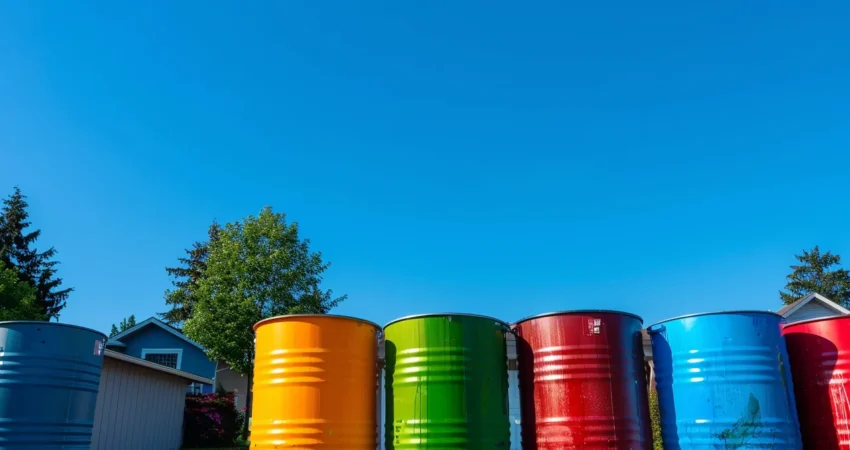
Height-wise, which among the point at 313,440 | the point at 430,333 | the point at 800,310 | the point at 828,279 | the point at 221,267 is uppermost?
the point at 828,279

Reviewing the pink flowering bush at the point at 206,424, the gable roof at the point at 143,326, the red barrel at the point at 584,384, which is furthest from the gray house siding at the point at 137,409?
the red barrel at the point at 584,384

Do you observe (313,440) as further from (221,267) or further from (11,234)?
(11,234)

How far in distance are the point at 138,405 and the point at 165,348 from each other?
34.5ft

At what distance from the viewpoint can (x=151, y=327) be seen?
87.9ft

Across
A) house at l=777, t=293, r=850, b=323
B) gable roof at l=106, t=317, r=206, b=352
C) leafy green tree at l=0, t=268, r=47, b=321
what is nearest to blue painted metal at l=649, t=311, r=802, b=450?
house at l=777, t=293, r=850, b=323

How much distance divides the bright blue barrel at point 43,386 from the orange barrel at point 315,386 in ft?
5.61

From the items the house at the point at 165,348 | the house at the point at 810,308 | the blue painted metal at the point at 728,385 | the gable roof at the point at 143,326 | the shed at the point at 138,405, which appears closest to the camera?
the blue painted metal at the point at 728,385

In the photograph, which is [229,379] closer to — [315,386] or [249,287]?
[249,287]

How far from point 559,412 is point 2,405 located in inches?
200

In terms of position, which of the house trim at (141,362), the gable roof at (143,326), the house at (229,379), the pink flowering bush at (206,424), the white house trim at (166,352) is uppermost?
the gable roof at (143,326)

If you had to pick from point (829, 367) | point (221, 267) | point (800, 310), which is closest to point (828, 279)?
point (800, 310)

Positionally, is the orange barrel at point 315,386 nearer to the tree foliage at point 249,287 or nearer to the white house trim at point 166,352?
the tree foliage at point 249,287

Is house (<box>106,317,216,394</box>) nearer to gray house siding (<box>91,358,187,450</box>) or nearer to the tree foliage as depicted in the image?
the tree foliage

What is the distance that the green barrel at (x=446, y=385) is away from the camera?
5641 millimetres
